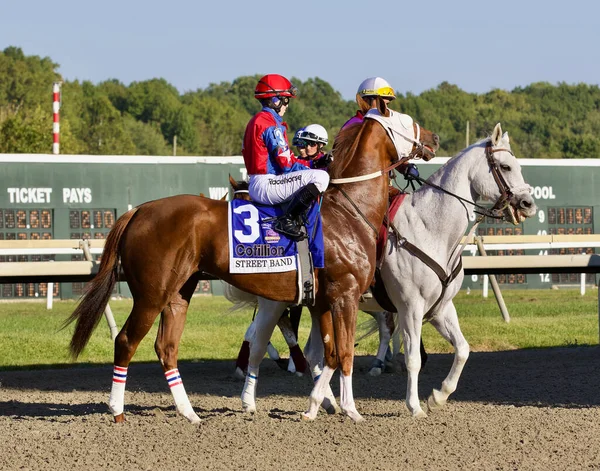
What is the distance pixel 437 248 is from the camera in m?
7.23

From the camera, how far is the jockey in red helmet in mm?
6613

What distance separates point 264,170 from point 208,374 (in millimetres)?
3495

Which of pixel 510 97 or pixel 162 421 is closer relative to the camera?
pixel 162 421

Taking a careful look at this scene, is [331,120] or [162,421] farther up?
[331,120]

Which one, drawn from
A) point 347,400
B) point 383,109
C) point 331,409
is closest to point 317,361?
point 331,409

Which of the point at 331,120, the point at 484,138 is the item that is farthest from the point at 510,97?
the point at 484,138

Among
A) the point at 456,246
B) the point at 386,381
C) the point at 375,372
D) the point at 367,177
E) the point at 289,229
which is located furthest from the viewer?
the point at 375,372

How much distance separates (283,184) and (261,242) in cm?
41

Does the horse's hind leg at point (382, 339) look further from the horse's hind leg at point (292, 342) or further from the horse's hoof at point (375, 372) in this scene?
the horse's hind leg at point (292, 342)

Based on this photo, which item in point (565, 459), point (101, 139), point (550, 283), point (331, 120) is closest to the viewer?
point (565, 459)

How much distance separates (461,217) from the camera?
23.9ft

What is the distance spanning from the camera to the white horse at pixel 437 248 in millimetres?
7152

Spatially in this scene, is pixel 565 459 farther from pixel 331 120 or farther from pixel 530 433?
pixel 331 120

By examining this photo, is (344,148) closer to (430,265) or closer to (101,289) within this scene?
(430,265)
